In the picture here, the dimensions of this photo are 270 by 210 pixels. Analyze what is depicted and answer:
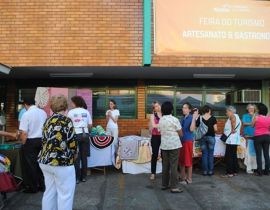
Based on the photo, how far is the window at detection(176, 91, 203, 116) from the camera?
1125 cm

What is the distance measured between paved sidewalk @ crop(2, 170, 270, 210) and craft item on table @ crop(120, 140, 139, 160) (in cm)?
51

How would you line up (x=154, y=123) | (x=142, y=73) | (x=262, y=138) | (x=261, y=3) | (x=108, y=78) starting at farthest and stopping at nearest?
(x=108, y=78)
(x=142, y=73)
(x=261, y=3)
(x=262, y=138)
(x=154, y=123)

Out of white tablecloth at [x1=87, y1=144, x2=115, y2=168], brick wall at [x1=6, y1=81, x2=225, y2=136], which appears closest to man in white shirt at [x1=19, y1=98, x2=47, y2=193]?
white tablecloth at [x1=87, y1=144, x2=115, y2=168]

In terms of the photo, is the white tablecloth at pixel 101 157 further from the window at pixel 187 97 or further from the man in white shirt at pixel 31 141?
the window at pixel 187 97

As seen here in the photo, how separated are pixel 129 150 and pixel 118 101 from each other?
2887 millimetres

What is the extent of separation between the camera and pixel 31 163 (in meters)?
6.71

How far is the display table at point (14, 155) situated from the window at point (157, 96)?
4.64m

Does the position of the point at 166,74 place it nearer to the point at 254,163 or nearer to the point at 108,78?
the point at 108,78

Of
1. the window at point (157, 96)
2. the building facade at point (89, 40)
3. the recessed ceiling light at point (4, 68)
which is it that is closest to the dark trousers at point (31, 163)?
the recessed ceiling light at point (4, 68)

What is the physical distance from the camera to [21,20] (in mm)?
8633

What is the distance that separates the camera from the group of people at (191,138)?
6.77 meters

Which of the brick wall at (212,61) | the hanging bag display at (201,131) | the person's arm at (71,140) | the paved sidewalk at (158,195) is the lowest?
the paved sidewalk at (158,195)

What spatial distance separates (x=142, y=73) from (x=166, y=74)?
2.43 feet

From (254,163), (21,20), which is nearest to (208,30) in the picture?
(254,163)
